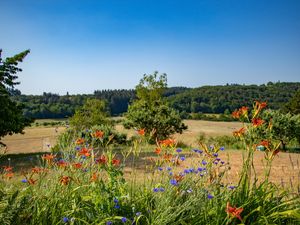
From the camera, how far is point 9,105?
17.0m

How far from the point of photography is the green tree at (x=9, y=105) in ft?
53.0

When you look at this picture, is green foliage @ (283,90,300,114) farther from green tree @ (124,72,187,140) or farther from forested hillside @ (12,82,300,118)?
forested hillside @ (12,82,300,118)

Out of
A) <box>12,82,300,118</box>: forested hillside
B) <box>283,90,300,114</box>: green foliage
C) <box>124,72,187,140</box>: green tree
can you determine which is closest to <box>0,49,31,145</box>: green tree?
<box>124,72,187,140</box>: green tree

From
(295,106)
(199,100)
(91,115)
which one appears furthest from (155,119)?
(199,100)

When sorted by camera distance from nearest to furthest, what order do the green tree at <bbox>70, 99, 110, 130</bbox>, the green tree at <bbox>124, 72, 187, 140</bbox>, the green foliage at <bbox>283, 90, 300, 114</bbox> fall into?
the green tree at <bbox>124, 72, 187, 140</bbox> → the green tree at <bbox>70, 99, 110, 130</bbox> → the green foliage at <bbox>283, 90, 300, 114</bbox>

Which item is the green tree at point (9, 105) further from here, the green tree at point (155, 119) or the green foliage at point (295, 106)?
the green foliage at point (295, 106)

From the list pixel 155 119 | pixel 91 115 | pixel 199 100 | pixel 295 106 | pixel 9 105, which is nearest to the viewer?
pixel 9 105

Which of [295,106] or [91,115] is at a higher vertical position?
[295,106]

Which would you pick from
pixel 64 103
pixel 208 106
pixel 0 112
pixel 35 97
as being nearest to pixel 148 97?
pixel 0 112

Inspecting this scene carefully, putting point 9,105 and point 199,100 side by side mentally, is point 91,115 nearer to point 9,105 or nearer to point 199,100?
point 9,105

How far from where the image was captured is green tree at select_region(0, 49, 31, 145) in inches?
636

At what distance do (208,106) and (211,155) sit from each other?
270ft

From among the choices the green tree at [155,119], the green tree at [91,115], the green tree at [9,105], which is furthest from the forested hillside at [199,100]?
the green tree at [9,105]

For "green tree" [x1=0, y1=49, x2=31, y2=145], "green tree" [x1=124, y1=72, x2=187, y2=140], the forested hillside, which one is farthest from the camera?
the forested hillside
